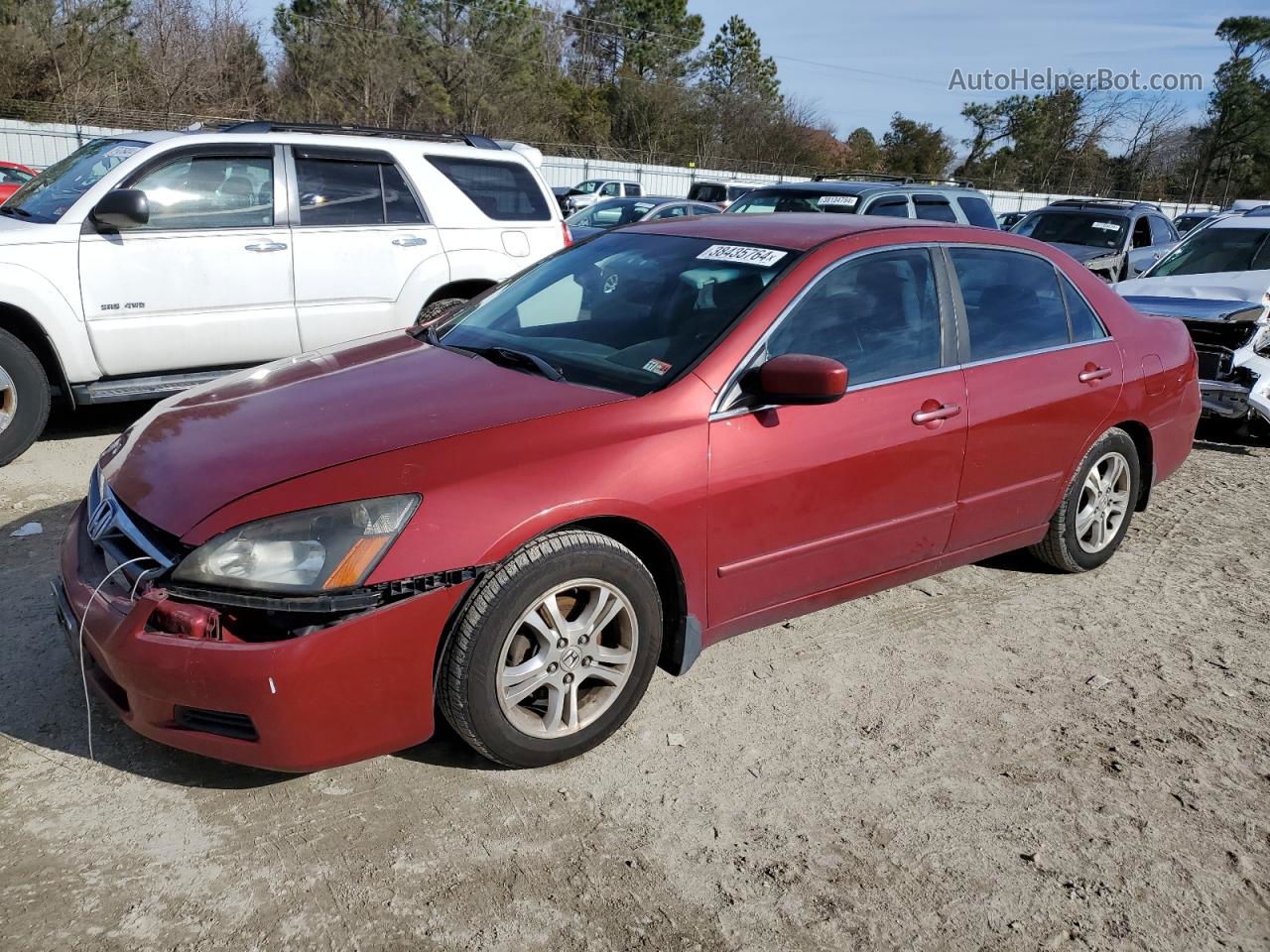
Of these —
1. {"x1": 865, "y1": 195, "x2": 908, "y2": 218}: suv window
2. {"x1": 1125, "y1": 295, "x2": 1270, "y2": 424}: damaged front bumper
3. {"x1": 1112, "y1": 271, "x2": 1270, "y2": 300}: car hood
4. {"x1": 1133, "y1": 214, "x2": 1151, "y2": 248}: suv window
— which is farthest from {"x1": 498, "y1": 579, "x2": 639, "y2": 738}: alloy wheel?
{"x1": 1133, "y1": 214, "x2": 1151, "y2": 248}: suv window

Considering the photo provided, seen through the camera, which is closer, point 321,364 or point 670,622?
point 670,622

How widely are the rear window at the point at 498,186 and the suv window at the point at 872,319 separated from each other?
4.04 m

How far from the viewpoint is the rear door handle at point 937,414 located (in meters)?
3.59

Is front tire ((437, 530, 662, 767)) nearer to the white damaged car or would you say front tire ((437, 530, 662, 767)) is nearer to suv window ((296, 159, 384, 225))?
suv window ((296, 159, 384, 225))

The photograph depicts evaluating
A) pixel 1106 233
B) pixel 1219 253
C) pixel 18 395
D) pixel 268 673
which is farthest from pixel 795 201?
pixel 268 673

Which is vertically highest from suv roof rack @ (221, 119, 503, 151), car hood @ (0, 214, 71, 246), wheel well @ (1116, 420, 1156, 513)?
suv roof rack @ (221, 119, 503, 151)

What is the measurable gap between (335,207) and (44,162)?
87.8 feet

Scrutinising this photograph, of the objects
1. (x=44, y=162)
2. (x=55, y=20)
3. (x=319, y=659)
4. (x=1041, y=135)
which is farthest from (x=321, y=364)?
(x=1041, y=135)

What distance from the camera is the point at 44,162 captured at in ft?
91.0

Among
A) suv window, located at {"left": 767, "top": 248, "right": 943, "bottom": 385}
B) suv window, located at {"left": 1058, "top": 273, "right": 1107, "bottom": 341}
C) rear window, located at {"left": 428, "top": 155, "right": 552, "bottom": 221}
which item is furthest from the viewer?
rear window, located at {"left": 428, "top": 155, "right": 552, "bottom": 221}

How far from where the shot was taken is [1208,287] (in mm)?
7871

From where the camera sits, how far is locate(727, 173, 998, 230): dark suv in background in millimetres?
10562

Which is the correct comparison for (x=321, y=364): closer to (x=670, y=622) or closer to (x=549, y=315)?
(x=549, y=315)

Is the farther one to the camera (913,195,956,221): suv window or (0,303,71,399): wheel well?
(913,195,956,221): suv window
